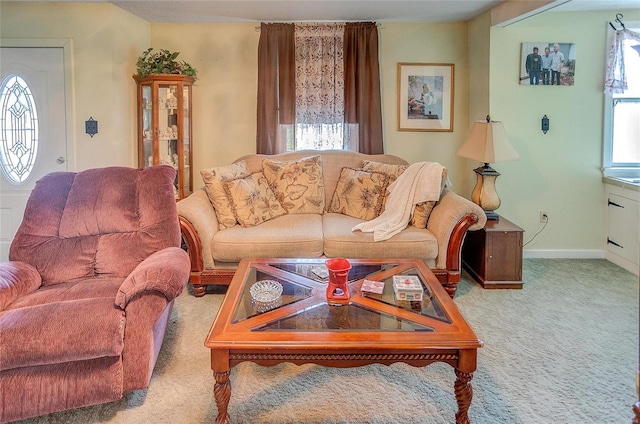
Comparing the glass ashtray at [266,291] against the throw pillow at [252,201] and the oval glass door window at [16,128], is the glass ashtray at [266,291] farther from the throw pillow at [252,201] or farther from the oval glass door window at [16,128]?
the oval glass door window at [16,128]

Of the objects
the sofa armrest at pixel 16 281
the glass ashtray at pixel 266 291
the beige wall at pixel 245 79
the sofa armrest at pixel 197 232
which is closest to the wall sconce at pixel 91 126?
the beige wall at pixel 245 79

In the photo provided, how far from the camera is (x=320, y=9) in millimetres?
4121

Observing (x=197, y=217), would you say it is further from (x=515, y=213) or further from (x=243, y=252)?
(x=515, y=213)

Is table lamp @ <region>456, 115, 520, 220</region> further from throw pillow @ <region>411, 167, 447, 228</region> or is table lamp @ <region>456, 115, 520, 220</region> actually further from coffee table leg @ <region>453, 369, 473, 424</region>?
coffee table leg @ <region>453, 369, 473, 424</region>

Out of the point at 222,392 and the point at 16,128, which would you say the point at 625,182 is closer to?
the point at 222,392

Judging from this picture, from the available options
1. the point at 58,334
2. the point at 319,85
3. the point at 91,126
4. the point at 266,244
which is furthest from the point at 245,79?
the point at 58,334

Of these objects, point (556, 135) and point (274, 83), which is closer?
point (556, 135)

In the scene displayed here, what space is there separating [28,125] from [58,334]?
9.81 feet

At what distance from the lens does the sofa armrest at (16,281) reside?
85.8 inches

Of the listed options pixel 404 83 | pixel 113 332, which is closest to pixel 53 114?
pixel 113 332

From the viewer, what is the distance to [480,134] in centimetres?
384

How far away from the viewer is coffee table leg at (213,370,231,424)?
71.7 inches

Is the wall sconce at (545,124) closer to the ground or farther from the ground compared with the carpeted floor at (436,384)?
farther from the ground

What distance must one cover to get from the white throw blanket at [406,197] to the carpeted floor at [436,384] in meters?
0.85
